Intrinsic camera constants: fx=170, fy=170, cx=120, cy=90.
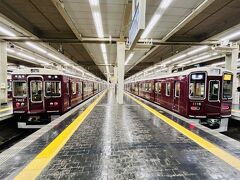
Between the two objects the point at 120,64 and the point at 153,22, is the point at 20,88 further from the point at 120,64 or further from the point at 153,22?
the point at 153,22

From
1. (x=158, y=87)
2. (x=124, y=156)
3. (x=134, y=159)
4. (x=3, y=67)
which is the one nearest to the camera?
(x=134, y=159)

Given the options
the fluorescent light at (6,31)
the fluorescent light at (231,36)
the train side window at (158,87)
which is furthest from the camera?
the train side window at (158,87)

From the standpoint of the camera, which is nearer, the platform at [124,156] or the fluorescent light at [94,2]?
the platform at [124,156]

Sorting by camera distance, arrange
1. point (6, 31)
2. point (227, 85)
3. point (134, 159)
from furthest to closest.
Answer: point (6, 31) → point (227, 85) → point (134, 159)

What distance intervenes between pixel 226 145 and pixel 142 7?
3.78 metres

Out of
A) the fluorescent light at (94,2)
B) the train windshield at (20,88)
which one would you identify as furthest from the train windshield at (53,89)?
the fluorescent light at (94,2)

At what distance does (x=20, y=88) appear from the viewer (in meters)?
7.69

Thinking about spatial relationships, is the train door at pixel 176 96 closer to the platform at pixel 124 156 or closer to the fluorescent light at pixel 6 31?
the platform at pixel 124 156

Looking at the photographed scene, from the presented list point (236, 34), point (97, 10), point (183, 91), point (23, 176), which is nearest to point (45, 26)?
point (97, 10)

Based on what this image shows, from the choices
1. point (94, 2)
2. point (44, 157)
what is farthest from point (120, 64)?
point (44, 157)

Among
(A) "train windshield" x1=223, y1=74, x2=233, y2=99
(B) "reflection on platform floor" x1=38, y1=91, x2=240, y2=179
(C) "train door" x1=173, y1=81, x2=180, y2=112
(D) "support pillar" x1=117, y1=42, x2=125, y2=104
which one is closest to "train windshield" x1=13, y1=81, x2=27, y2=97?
(B) "reflection on platform floor" x1=38, y1=91, x2=240, y2=179

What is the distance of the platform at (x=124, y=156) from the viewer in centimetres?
280

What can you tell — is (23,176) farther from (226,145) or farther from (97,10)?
(97,10)

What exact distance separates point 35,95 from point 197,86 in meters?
7.05
